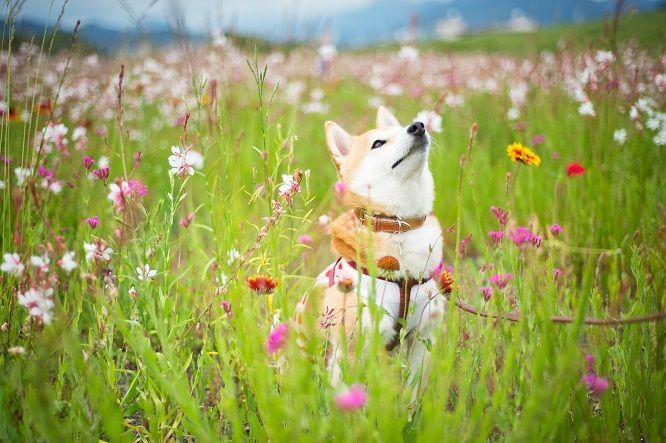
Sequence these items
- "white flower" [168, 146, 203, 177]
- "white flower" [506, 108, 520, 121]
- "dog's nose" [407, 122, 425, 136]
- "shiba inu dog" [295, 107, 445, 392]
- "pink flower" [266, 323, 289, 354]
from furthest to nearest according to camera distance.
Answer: "white flower" [506, 108, 520, 121]
"dog's nose" [407, 122, 425, 136]
"shiba inu dog" [295, 107, 445, 392]
"white flower" [168, 146, 203, 177]
"pink flower" [266, 323, 289, 354]

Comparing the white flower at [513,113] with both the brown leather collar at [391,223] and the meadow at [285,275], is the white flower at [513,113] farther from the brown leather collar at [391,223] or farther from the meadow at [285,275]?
the brown leather collar at [391,223]

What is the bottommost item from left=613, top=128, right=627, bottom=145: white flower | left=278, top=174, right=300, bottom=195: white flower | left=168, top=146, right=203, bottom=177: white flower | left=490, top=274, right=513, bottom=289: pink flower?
left=490, top=274, right=513, bottom=289: pink flower

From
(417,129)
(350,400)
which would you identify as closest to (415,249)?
(417,129)

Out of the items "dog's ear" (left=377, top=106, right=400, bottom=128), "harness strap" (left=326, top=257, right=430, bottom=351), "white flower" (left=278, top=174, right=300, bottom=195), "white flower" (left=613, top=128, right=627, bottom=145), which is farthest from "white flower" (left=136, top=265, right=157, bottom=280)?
"white flower" (left=613, top=128, right=627, bottom=145)

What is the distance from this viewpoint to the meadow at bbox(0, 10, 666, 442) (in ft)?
3.59

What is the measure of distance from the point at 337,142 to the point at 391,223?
77cm

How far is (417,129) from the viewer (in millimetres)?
2035

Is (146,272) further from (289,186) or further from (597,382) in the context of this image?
(597,382)

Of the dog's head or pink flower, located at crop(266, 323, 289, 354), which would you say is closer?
pink flower, located at crop(266, 323, 289, 354)

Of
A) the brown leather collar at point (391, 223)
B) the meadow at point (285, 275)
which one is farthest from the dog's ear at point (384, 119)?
the brown leather collar at point (391, 223)

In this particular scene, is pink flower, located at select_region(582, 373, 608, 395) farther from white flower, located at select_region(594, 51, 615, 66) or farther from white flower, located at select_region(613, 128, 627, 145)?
white flower, located at select_region(594, 51, 615, 66)

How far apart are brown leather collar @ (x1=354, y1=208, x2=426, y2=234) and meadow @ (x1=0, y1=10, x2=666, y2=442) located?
0.21 metres

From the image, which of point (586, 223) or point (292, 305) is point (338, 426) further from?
point (586, 223)

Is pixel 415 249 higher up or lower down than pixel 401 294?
higher up
